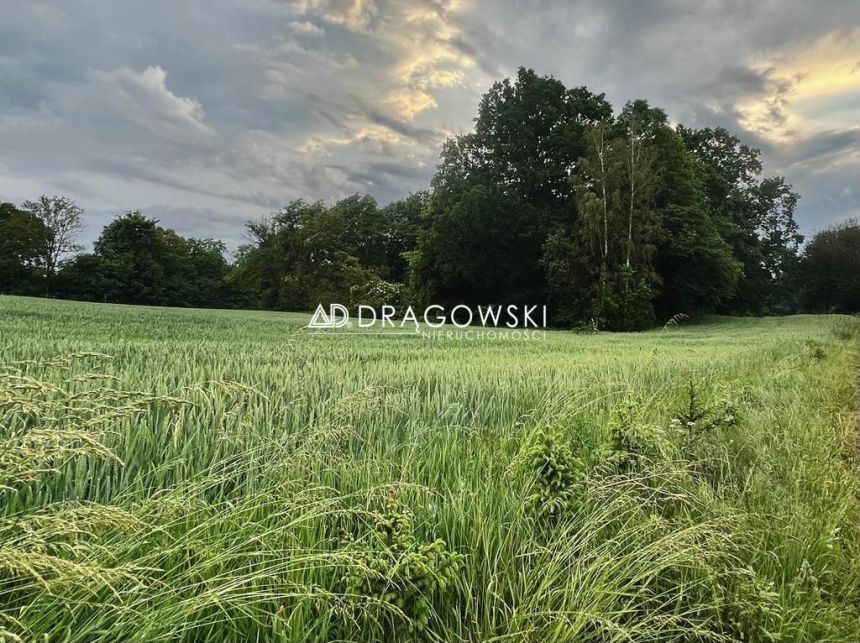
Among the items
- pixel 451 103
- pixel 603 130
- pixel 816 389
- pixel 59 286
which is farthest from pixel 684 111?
pixel 59 286

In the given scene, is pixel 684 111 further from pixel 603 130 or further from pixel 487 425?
pixel 487 425

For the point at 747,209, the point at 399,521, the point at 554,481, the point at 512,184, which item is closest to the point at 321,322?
the point at 554,481

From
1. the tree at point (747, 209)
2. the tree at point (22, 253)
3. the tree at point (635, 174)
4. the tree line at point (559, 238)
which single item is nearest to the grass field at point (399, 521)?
the tree line at point (559, 238)

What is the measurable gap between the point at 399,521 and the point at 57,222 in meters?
58.4

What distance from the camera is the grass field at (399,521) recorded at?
44.5 inches

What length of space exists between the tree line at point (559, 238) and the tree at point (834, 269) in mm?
118

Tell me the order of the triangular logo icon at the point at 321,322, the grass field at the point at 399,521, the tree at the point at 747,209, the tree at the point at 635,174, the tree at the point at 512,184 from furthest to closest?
1. the tree at the point at 747,209
2. the tree at the point at 512,184
3. the tree at the point at 635,174
4. the triangular logo icon at the point at 321,322
5. the grass field at the point at 399,521

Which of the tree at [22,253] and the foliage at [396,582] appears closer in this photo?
the foliage at [396,582]

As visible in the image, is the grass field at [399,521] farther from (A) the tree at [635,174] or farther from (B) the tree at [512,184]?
(B) the tree at [512,184]

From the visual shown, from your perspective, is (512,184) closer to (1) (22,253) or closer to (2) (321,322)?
(2) (321,322)

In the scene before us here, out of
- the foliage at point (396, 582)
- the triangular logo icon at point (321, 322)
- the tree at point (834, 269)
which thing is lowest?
the foliage at point (396, 582)

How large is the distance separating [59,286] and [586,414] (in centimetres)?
5374

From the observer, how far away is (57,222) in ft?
150

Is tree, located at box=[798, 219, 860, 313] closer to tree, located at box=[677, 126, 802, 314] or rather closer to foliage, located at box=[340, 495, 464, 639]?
tree, located at box=[677, 126, 802, 314]
